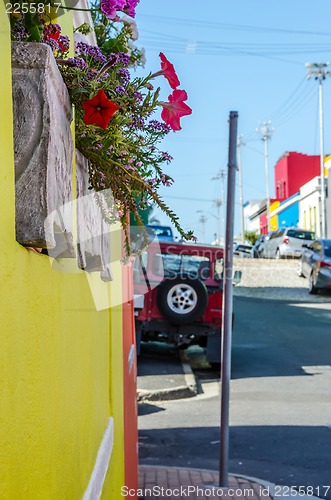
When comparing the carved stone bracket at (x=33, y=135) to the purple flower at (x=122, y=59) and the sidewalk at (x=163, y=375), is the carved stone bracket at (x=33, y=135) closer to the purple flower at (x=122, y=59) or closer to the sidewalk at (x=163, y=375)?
the purple flower at (x=122, y=59)

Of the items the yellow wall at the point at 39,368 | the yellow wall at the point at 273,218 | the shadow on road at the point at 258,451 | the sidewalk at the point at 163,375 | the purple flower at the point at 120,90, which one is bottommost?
the shadow on road at the point at 258,451

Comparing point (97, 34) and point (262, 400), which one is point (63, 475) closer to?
point (97, 34)

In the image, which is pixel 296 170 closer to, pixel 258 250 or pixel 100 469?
pixel 258 250

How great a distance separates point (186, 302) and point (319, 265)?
1150 cm

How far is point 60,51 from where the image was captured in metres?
2.34

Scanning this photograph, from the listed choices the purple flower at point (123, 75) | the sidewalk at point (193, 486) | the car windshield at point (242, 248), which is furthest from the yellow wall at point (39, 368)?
the car windshield at point (242, 248)

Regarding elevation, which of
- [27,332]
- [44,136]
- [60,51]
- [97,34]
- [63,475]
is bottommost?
[63,475]

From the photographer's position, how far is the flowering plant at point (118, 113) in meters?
2.29

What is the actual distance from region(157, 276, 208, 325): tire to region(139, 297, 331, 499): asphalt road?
1.14m

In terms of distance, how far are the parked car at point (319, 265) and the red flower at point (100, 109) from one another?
2300 cm

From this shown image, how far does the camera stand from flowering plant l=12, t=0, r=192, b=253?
229 cm

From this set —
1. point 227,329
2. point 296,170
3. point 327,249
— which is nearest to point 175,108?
point 227,329

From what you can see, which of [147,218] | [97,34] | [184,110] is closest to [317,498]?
[147,218]

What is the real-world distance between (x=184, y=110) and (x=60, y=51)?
1.34 feet
